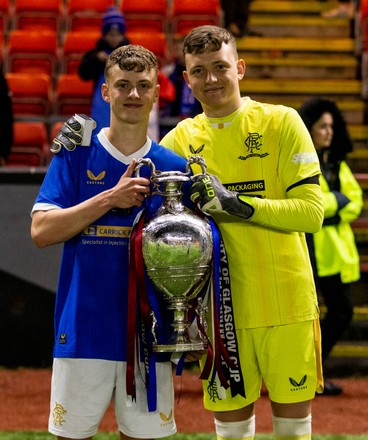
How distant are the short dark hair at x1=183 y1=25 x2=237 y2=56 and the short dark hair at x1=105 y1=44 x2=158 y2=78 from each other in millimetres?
234

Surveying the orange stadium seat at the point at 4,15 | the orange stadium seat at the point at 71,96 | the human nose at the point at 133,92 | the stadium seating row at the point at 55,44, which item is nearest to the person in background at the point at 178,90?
the stadium seating row at the point at 55,44

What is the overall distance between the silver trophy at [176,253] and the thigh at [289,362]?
34 cm

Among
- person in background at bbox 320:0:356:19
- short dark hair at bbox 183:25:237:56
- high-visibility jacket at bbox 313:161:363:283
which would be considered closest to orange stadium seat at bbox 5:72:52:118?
person in background at bbox 320:0:356:19

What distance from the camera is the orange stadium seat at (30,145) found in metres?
8.76

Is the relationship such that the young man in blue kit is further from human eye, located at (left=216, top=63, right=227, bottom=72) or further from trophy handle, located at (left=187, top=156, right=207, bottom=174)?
human eye, located at (left=216, top=63, right=227, bottom=72)

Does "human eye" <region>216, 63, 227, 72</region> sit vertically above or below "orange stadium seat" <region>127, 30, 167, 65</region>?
below

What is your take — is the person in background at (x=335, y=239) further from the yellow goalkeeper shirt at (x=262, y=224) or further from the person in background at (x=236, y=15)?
the person in background at (x=236, y=15)

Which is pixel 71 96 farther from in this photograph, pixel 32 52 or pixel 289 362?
pixel 289 362

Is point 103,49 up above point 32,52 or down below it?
below

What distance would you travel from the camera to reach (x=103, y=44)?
7.64 meters

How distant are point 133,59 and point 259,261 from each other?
0.84m

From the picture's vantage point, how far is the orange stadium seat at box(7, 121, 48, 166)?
876cm

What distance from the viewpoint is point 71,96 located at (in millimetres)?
9438

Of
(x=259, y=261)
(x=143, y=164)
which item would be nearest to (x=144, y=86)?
(x=143, y=164)
